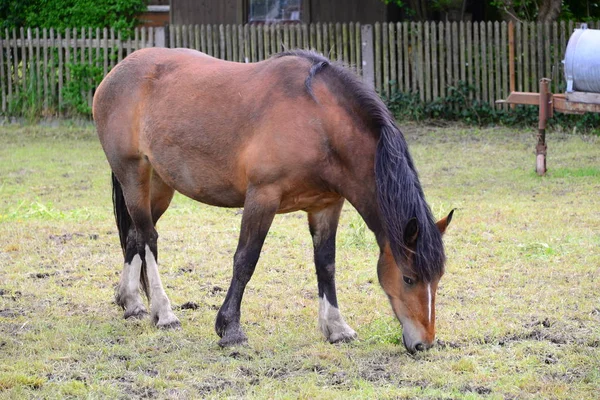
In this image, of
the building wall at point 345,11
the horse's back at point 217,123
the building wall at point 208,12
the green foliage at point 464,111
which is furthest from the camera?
the building wall at point 208,12

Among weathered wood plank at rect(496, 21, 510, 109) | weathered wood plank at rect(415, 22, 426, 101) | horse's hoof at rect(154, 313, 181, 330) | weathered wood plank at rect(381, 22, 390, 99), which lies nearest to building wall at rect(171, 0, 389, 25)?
weathered wood plank at rect(381, 22, 390, 99)

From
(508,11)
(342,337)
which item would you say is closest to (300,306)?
(342,337)

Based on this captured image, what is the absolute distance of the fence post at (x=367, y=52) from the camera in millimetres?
14836

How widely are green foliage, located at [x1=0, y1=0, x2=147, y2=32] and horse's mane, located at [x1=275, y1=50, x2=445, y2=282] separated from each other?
1153 centimetres

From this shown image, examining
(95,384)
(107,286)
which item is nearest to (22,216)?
(107,286)

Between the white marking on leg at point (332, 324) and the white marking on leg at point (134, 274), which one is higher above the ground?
the white marking on leg at point (134, 274)

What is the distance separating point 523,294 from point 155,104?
2862mm

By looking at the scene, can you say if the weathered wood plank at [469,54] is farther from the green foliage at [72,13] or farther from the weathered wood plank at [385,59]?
the green foliage at [72,13]

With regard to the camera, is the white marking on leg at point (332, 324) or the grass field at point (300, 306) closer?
the grass field at point (300, 306)

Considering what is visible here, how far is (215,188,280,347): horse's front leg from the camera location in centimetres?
487

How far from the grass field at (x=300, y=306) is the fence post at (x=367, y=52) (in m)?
4.92

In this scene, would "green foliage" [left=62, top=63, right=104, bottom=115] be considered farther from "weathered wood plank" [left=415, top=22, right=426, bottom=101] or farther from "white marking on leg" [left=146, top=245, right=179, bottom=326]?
"white marking on leg" [left=146, top=245, right=179, bottom=326]

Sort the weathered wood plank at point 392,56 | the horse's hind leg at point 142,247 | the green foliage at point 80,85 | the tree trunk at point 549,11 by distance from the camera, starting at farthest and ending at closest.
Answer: the green foliage at point 80,85
the weathered wood plank at point 392,56
the tree trunk at point 549,11
the horse's hind leg at point 142,247

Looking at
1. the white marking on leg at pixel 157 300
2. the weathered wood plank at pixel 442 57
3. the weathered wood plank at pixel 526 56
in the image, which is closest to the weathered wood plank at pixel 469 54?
the weathered wood plank at pixel 442 57
